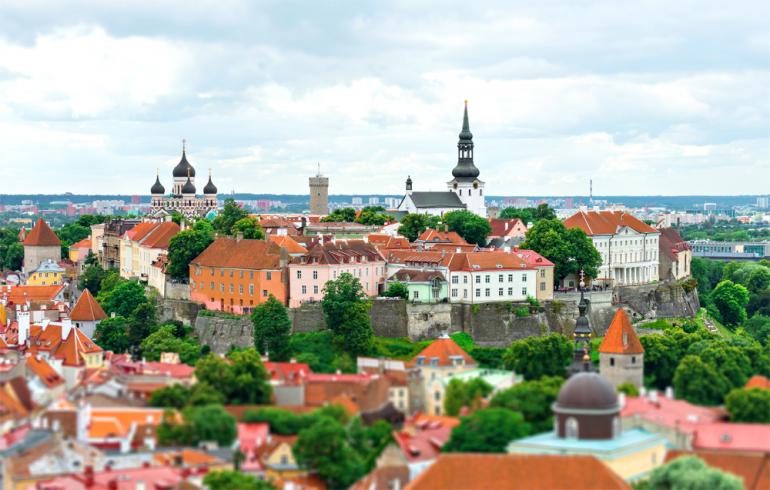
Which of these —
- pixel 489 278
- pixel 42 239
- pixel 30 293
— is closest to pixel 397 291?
pixel 489 278

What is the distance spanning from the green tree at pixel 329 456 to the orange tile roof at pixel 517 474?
4348 mm

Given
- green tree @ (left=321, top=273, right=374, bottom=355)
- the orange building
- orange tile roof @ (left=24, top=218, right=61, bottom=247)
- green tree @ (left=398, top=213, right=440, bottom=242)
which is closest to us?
green tree @ (left=321, top=273, right=374, bottom=355)

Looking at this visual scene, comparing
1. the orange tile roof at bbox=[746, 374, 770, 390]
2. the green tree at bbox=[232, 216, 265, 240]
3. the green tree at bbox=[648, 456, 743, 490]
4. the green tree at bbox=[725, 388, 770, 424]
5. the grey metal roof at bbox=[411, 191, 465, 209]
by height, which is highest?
the grey metal roof at bbox=[411, 191, 465, 209]

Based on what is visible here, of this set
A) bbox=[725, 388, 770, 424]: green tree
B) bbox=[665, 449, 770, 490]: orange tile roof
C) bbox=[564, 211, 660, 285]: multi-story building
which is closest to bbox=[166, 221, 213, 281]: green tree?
bbox=[564, 211, 660, 285]: multi-story building

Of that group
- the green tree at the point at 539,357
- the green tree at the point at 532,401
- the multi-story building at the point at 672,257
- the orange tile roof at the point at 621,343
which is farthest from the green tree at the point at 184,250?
the green tree at the point at 532,401

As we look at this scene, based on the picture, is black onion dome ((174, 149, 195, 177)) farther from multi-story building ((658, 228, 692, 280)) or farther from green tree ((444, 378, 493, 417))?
green tree ((444, 378, 493, 417))

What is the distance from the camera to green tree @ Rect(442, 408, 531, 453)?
2037 inches

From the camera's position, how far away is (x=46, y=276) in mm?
120625

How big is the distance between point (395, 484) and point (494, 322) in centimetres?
3534

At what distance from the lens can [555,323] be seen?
276 ft

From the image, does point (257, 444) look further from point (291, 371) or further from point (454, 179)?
point (454, 179)

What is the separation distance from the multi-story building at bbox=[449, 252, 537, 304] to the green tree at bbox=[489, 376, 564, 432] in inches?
917

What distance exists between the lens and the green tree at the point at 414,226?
4200 inches

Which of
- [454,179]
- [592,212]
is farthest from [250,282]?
[454,179]
